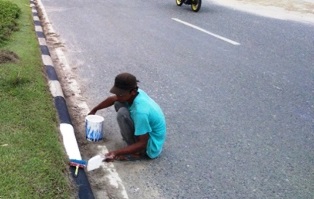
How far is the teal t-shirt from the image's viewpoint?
345 centimetres

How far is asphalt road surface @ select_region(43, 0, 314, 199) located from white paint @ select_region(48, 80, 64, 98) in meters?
0.35

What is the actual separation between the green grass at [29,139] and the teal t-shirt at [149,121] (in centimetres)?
68

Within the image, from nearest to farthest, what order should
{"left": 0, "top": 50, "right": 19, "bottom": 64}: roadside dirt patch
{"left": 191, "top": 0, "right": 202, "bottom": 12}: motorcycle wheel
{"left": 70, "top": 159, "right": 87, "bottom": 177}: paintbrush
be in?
{"left": 70, "top": 159, "right": 87, "bottom": 177}: paintbrush < {"left": 0, "top": 50, "right": 19, "bottom": 64}: roadside dirt patch < {"left": 191, "top": 0, "right": 202, "bottom": 12}: motorcycle wheel

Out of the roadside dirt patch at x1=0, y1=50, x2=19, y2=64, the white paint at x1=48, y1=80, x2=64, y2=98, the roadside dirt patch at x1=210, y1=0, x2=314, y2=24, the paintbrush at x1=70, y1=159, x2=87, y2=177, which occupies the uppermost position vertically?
the roadside dirt patch at x1=0, y1=50, x2=19, y2=64

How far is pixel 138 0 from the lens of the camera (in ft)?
46.4

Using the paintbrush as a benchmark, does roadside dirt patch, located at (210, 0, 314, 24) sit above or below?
below

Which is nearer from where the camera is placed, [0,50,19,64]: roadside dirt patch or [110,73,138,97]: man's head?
[110,73,138,97]: man's head

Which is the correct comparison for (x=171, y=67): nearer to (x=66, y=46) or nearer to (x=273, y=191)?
(x=66, y=46)

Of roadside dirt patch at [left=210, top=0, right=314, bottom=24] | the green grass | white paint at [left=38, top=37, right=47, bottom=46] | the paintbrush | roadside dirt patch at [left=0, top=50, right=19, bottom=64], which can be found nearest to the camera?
the green grass

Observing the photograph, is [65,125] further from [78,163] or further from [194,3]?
[194,3]

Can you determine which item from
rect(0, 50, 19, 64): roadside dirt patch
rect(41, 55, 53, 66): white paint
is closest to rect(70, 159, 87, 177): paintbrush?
rect(0, 50, 19, 64): roadside dirt patch

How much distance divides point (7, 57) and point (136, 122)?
2.78 m

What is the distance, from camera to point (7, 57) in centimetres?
546

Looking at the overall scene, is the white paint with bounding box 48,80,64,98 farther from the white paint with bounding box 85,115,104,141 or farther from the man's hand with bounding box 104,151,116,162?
the man's hand with bounding box 104,151,116,162
